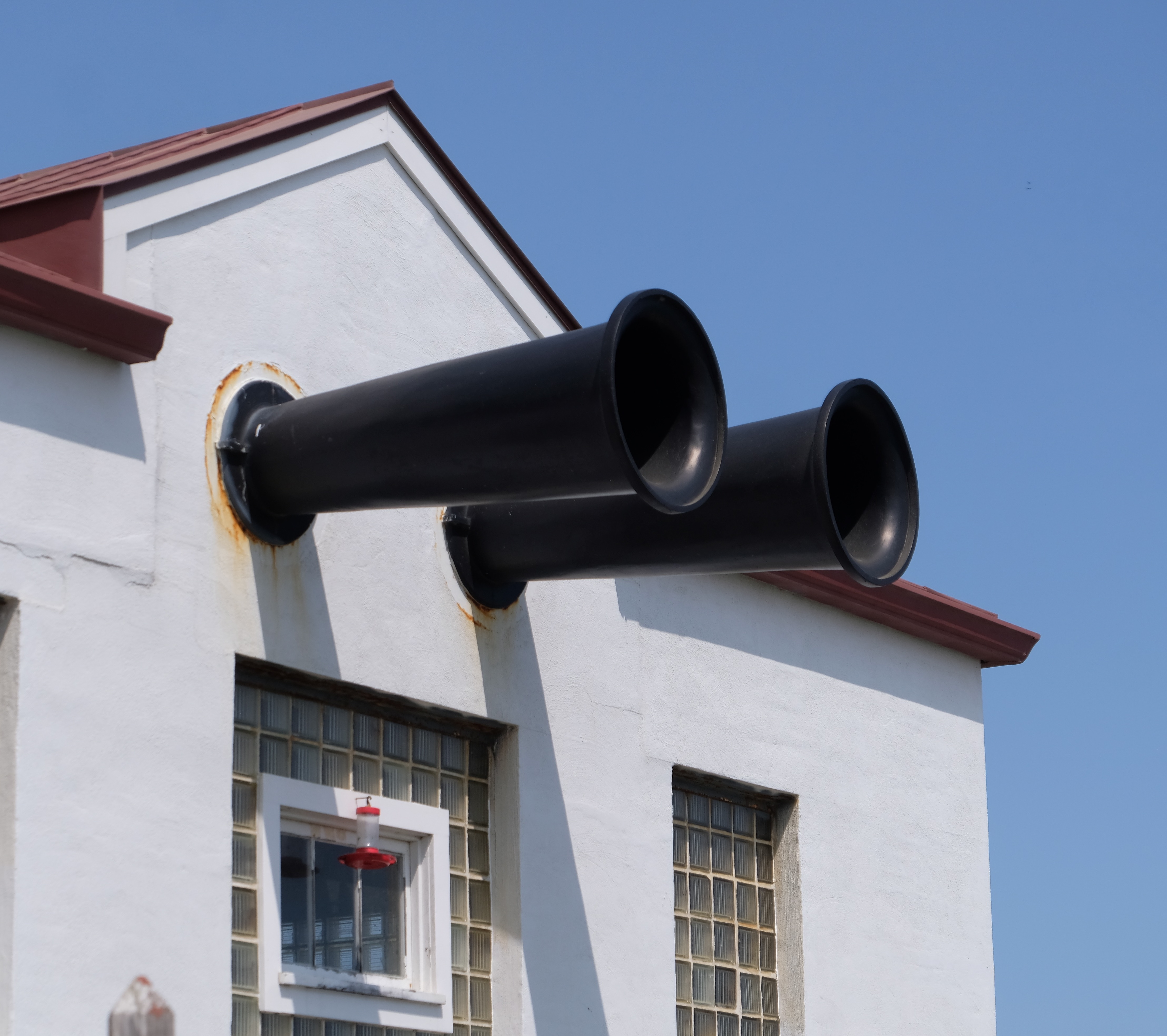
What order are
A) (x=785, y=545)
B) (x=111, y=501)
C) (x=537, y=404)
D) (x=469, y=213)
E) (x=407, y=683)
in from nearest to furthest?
(x=537, y=404)
(x=111, y=501)
(x=785, y=545)
(x=407, y=683)
(x=469, y=213)

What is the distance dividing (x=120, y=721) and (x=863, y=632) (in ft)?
17.3

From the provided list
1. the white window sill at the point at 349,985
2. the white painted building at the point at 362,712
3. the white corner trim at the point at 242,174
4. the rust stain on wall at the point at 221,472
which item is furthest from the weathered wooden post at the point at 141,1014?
the white corner trim at the point at 242,174

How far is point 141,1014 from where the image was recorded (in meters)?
6.37

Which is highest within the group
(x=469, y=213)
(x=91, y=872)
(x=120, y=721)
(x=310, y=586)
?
(x=469, y=213)

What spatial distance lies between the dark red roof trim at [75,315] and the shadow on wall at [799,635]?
3.07 m

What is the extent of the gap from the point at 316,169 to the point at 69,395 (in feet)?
6.34

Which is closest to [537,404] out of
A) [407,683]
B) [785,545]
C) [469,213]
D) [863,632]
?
[785,545]

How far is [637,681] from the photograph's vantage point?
361 inches

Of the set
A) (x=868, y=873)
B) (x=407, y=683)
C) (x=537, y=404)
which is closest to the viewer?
(x=537, y=404)

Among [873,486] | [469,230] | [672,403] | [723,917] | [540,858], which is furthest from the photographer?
[723,917]

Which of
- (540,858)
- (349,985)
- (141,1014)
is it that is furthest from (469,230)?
(141,1014)

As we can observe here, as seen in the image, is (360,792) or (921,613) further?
(921,613)

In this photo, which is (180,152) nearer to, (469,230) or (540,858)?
(469,230)

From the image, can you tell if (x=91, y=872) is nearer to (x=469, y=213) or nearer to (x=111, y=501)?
(x=111, y=501)
